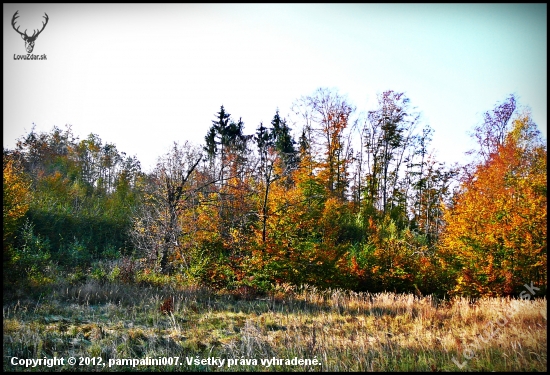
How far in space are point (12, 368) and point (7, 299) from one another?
4.80 meters

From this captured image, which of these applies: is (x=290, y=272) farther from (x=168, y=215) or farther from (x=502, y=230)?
(x=502, y=230)

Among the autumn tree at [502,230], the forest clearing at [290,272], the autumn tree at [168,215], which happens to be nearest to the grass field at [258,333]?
the forest clearing at [290,272]

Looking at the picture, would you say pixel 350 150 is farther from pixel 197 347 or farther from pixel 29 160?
pixel 29 160

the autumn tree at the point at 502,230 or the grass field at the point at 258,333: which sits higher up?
the autumn tree at the point at 502,230

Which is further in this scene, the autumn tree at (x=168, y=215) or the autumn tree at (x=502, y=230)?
the autumn tree at (x=168, y=215)

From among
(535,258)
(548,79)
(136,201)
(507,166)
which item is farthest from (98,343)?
(136,201)

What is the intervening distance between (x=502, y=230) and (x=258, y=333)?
11411 mm

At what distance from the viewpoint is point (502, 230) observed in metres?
12.8

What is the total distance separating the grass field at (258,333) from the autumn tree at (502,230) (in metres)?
3.62

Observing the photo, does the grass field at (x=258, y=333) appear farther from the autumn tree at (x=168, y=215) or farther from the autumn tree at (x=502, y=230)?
the autumn tree at (x=502, y=230)

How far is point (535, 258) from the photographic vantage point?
1225cm

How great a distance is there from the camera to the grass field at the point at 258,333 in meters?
5.11

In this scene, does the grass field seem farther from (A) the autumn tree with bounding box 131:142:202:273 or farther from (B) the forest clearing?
(A) the autumn tree with bounding box 131:142:202:273

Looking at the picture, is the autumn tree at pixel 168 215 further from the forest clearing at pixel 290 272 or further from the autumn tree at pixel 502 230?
the autumn tree at pixel 502 230
